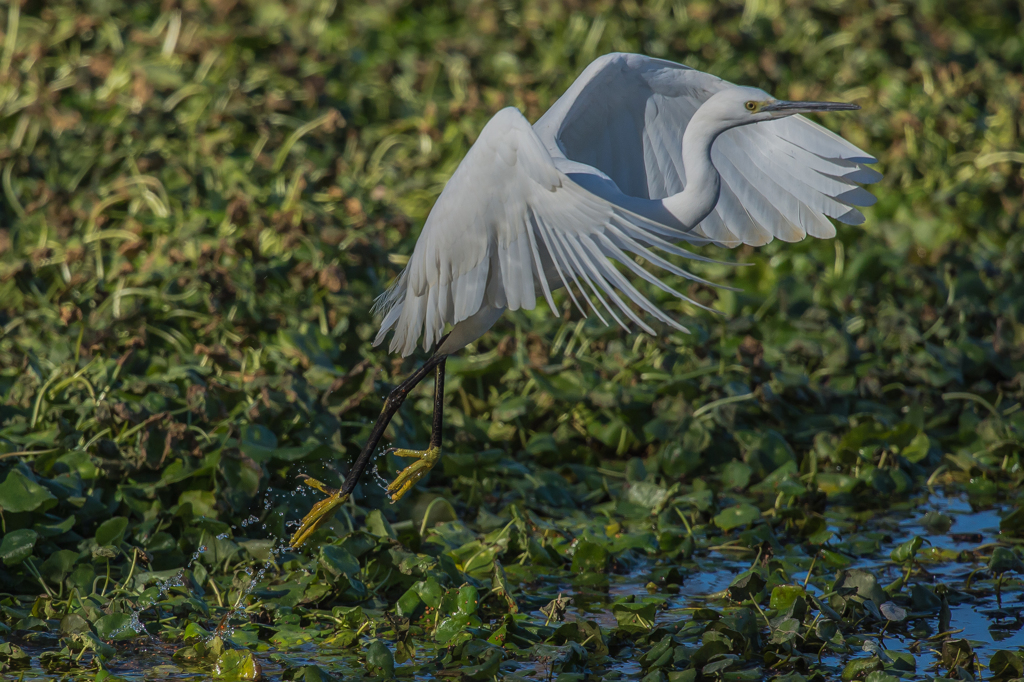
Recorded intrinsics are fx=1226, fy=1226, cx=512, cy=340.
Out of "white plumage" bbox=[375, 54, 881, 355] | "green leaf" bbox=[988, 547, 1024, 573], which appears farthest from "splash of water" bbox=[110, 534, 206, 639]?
"green leaf" bbox=[988, 547, 1024, 573]

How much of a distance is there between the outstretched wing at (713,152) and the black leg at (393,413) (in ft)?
2.94

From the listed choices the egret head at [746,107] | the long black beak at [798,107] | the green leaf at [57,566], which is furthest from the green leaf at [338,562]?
the long black beak at [798,107]

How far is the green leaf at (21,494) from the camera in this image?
384 cm

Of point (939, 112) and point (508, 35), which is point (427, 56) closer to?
point (508, 35)

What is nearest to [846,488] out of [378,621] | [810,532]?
[810,532]

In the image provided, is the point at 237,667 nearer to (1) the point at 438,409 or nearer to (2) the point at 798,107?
(1) the point at 438,409

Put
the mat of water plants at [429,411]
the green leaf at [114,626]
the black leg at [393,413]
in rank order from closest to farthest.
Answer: the green leaf at [114,626] → the mat of water plants at [429,411] → the black leg at [393,413]

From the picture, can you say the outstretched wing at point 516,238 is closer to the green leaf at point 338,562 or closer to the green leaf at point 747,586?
the green leaf at point 338,562

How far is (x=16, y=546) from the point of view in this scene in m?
3.82

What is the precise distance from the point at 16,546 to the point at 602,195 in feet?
7.05

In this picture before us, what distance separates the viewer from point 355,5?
9711 mm

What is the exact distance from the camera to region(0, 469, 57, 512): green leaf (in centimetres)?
384

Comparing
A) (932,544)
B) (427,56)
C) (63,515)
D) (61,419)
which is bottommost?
(932,544)

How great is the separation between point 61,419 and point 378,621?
4.70ft
